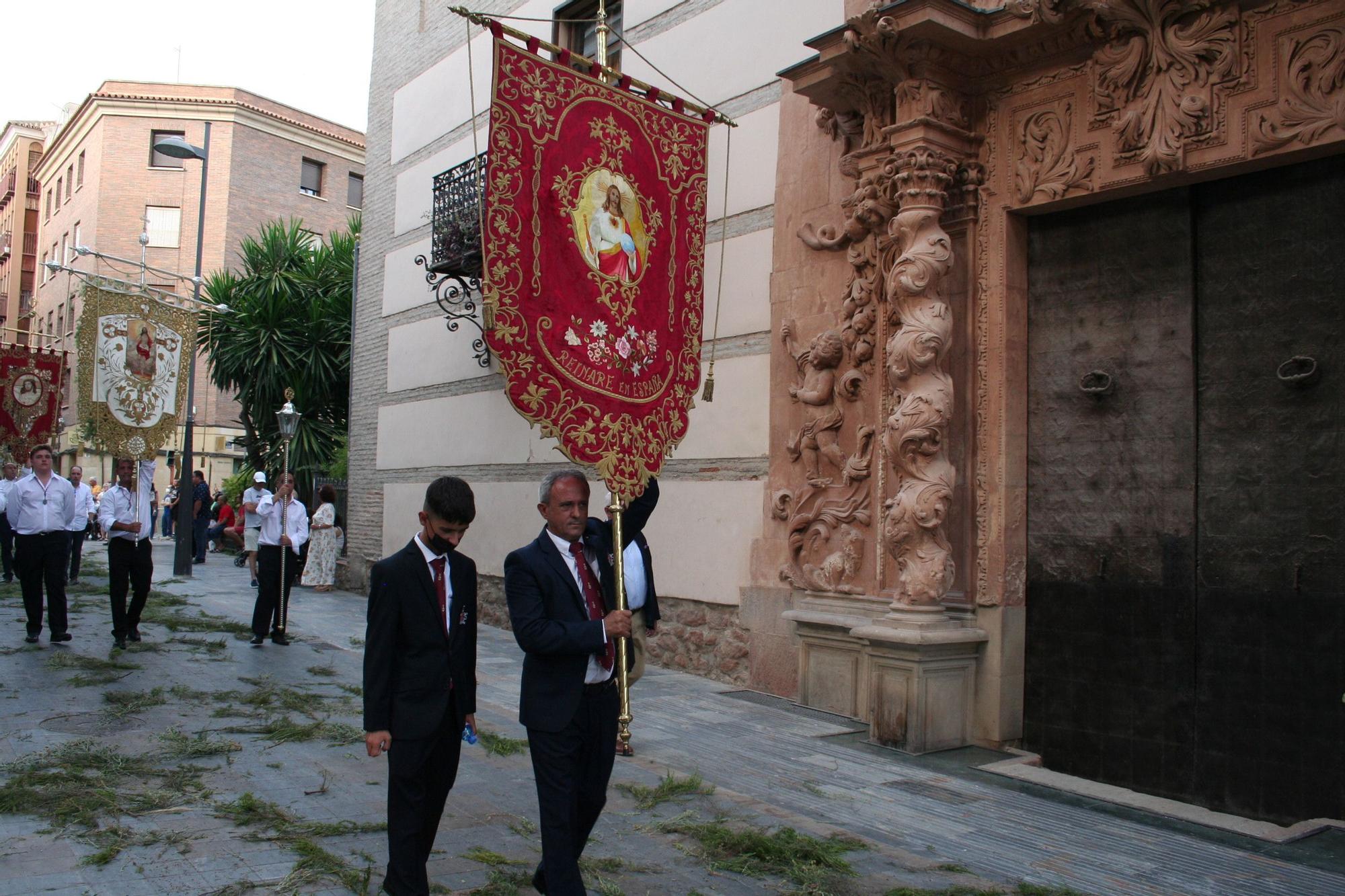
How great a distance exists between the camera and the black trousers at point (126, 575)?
34.3ft

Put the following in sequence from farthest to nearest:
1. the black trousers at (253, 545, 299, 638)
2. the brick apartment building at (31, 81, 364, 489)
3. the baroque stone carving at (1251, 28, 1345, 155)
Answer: the brick apartment building at (31, 81, 364, 489) → the black trousers at (253, 545, 299, 638) → the baroque stone carving at (1251, 28, 1345, 155)

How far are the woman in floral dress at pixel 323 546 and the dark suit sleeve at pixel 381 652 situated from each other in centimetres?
1434

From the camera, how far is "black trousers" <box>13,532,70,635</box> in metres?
10.6

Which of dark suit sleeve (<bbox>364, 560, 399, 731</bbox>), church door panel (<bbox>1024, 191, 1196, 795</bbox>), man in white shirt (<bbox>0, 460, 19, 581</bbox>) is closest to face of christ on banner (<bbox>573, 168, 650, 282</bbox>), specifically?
dark suit sleeve (<bbox>364, 560, 399, 731</bbox>)

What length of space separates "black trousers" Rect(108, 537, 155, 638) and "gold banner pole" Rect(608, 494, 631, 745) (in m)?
7.67

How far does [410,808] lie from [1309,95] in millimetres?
6070

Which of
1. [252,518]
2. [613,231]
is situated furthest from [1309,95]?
[252,518]

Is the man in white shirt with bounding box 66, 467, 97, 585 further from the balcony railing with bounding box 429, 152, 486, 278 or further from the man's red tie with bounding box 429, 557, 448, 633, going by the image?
the man's red tie with bounding box 429, 557, 448, 633

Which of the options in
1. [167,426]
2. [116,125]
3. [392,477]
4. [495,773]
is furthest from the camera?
[116,125]

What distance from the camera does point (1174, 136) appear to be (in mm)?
6539

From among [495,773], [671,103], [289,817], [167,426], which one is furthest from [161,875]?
[167,426]

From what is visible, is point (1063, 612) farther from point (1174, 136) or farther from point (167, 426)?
point (167, 426)

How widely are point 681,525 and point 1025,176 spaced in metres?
4.74

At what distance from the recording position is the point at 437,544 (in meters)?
4.09
